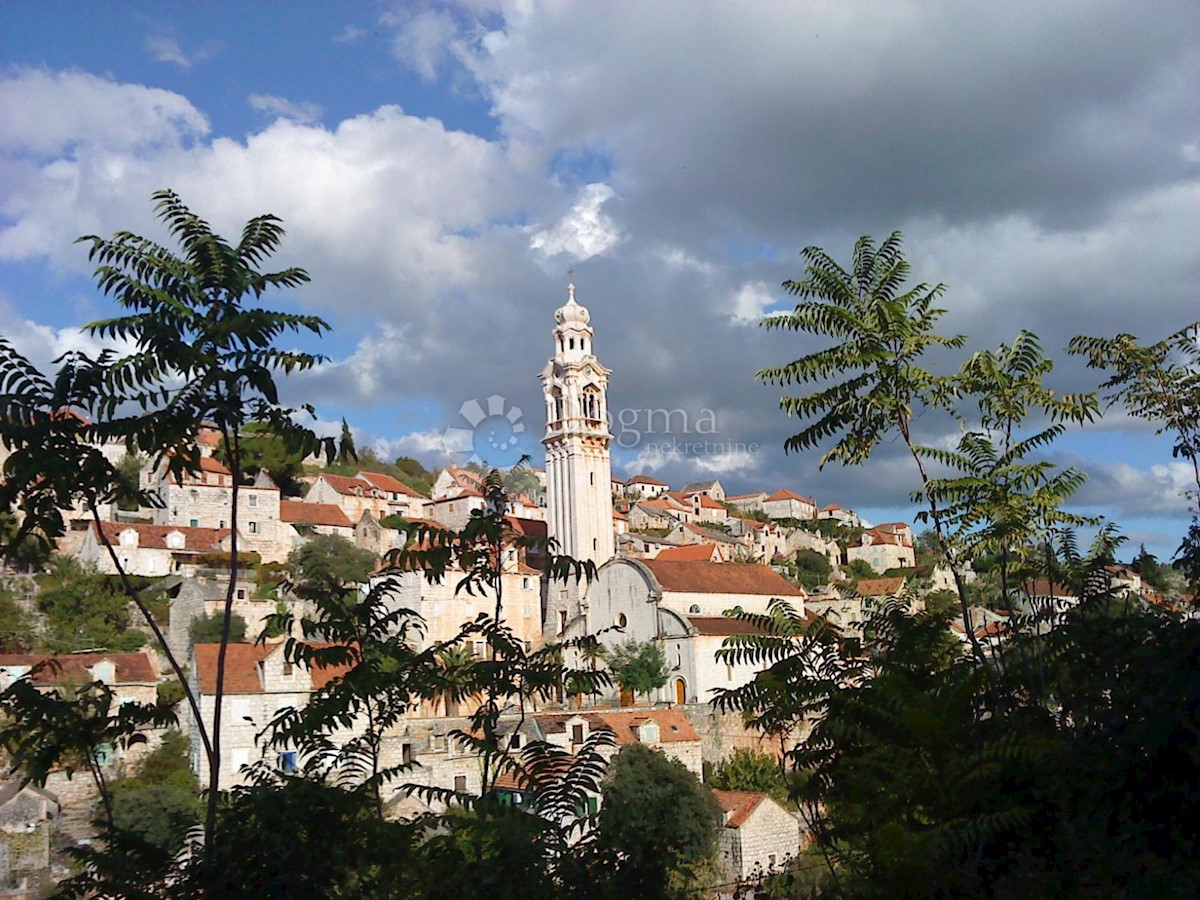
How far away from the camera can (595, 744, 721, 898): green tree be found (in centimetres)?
752

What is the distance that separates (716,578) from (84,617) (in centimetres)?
3409

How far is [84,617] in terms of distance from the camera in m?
52.8

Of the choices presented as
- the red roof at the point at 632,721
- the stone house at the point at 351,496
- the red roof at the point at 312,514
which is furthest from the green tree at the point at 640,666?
the stone house at the point at 351,496

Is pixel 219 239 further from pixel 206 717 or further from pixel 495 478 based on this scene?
pixel 206 717

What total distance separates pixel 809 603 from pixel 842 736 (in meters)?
67.0

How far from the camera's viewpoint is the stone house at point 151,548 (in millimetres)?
61562

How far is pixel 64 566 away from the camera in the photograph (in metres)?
57.0

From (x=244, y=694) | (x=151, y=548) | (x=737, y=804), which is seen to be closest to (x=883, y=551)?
(x=151, y=548)

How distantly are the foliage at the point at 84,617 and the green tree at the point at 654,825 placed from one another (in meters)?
31.5

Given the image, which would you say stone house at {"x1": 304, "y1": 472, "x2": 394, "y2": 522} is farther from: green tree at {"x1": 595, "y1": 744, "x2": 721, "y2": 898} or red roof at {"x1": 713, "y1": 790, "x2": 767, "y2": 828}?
green tree at {"x1": 595, "y1": 744, "x2": 721, "y2": 898}

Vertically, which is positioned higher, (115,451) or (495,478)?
(115,451)

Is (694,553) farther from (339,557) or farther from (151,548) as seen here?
(151,548)

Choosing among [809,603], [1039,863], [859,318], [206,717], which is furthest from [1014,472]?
[809,603]

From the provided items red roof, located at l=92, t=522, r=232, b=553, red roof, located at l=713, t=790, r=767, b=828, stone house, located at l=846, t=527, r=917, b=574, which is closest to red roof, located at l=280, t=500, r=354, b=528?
red roof, located at l=92, t=522, r=232, b=553
